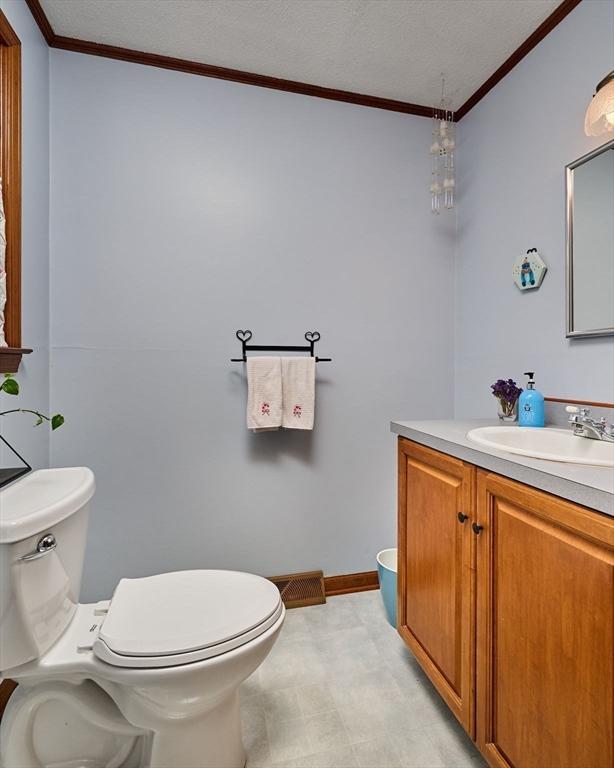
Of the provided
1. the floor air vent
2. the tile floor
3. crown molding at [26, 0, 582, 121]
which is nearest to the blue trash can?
the tile floor

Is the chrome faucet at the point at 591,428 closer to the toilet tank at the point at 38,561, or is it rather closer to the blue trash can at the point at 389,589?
the blue trash can at the point at 389,589

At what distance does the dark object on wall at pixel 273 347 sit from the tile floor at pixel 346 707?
1.21 m

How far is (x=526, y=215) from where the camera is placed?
66.8 inches

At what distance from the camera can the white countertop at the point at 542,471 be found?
73cm

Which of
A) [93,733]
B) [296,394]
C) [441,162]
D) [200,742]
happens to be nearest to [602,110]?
[441,162]

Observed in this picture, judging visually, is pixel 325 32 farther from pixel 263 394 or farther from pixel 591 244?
pixel 263 394

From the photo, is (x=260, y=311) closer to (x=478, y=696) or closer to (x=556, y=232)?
(x=556, y=232)

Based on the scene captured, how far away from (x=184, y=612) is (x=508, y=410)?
1.39 meters

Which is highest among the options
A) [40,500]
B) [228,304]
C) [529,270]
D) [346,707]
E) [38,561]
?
[529,270]

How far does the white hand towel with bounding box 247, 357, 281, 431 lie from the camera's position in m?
1.80

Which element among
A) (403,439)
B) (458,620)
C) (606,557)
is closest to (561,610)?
(606,557)

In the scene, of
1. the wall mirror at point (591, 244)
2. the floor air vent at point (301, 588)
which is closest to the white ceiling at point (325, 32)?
the wall mirror at point (591, 244)

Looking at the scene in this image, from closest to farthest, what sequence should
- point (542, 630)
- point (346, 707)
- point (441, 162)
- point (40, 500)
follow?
1. point (542, 630)
2. point (40, 500)
3. point (346, 707)
4. point (441, 162)

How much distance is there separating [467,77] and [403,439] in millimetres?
1720
